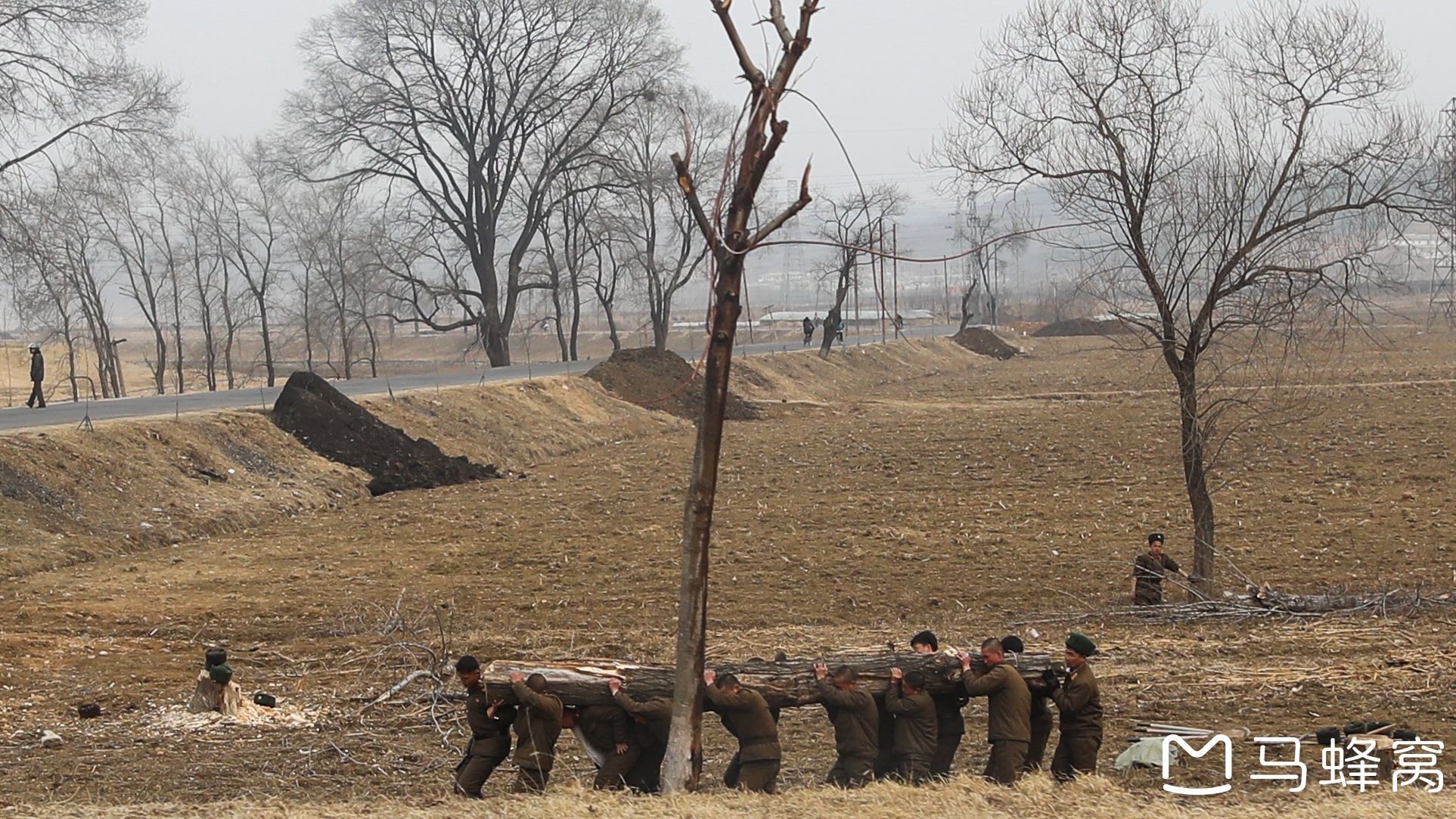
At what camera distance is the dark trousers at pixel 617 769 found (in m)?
8.02

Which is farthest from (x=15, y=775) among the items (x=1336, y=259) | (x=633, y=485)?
(x=633, y=485)

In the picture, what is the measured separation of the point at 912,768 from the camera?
809 centimetres

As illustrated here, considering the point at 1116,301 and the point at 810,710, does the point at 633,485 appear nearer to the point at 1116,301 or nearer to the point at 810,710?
the point at 1116,301

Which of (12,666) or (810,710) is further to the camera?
(12,666)

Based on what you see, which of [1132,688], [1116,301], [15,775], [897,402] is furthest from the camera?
[897,402]

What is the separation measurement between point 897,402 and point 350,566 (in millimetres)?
29296

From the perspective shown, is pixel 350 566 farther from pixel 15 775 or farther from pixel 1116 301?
pixel 1116 301

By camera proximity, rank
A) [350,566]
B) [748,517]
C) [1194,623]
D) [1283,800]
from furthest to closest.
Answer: [748,517]
[350,566]
[1194,623]
[1283,800]

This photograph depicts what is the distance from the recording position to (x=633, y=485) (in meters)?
24.9

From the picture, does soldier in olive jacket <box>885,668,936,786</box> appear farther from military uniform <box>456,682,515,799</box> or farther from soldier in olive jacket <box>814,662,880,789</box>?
military uniform <box>456,682,515,799</box>

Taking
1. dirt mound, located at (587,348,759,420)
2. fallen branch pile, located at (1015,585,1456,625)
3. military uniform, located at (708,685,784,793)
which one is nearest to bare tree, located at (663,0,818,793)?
military uniform, located at (708,685,784,793)

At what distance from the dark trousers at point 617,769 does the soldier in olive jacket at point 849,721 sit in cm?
121

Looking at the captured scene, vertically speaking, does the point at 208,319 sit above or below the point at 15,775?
above

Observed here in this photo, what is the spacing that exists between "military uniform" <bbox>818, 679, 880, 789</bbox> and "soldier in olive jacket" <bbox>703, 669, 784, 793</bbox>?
407 millimetres
